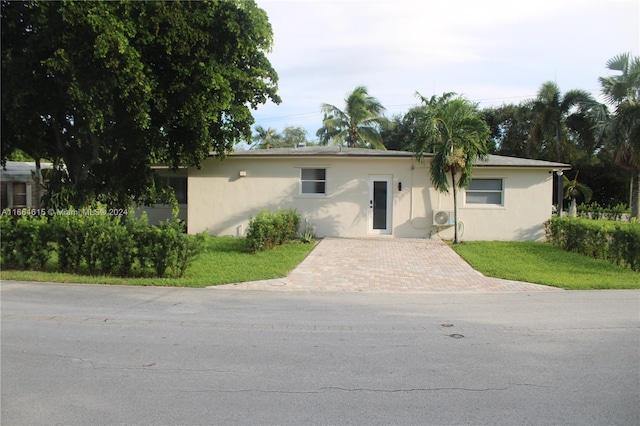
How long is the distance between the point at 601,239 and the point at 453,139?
519 centimetres

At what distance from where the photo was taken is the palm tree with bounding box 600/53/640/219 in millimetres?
20688

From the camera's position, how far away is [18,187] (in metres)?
23.9

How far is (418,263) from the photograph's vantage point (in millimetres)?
12023

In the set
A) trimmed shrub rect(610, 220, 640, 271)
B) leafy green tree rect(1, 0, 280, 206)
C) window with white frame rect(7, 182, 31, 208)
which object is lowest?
trimmed shrub rect(610, 220, 640, 271)

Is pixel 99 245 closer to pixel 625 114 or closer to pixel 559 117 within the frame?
pixel 625 114

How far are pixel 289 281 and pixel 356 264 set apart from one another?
2590 millimetres

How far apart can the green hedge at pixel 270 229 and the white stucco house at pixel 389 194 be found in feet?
4.78

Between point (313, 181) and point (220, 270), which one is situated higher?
point (313, 181)

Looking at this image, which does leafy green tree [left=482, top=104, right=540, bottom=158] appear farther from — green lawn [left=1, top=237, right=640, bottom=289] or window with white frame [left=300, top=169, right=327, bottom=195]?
green lawn [left=1, top=237, right=640, bottom=289]

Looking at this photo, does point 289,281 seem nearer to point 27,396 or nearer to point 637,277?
point 27,396

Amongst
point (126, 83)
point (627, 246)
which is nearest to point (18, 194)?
point (126, 83)

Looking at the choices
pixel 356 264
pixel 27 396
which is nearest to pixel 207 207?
pixel 356 264

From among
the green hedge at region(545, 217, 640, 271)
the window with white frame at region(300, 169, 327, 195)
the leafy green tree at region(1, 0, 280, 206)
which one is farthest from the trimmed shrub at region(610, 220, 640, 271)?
the leafy green tree at region(1, 0, 280, 206)

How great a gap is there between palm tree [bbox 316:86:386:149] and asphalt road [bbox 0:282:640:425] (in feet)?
80.1
